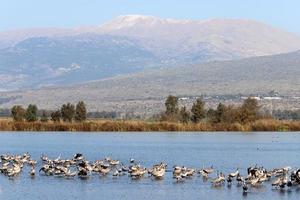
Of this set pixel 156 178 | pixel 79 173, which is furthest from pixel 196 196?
pixel 79 173

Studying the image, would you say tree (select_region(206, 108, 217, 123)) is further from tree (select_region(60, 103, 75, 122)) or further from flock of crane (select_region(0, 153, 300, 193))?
flock of crane (select_region(0, 153, 300, 193))

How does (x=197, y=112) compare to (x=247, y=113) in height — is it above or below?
above

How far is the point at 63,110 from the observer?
315 ft

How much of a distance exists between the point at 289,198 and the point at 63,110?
63.0 metres

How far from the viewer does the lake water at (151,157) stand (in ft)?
117

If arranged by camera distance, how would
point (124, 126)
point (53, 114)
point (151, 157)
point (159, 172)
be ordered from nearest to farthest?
1. point (159, 172)
2. point (151, 157)
3. point (124, 126)
4. point (53, 114)

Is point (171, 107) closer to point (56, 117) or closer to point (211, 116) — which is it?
point (211, 116)

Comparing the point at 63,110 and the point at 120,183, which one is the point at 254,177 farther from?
the point at 63,110

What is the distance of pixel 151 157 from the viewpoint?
54.6 m

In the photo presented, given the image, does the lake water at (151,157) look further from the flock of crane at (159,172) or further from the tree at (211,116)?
the tree at (211,116)

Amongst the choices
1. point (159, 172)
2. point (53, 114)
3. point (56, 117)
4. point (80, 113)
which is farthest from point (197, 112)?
point (159, 172)

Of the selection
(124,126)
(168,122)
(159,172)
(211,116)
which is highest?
(211,116)

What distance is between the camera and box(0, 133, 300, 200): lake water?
35688 millimetres

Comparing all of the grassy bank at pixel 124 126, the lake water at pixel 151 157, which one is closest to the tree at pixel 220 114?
the grassy bank at pixel 124 126
